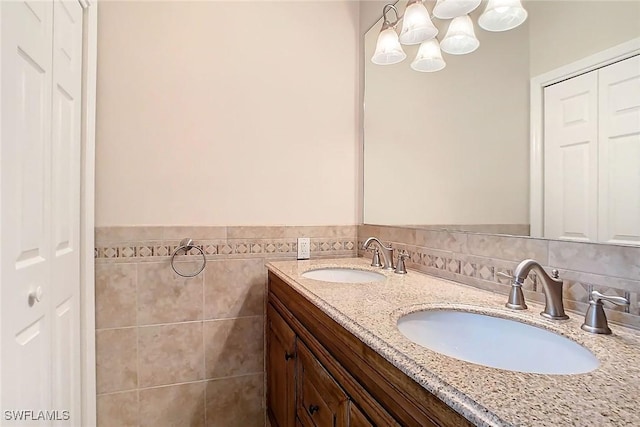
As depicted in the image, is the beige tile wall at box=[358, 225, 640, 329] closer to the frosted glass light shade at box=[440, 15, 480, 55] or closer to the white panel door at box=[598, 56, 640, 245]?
the white panel door at box=[598, 56, 640, 245]

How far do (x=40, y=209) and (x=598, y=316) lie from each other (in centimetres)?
152

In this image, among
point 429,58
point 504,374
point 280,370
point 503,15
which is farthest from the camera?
point 429,58

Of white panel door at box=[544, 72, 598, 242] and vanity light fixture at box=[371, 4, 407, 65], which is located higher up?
vanity light fixture at box=[371, 4, 407, 65]

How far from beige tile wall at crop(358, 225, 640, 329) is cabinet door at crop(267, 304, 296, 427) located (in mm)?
645

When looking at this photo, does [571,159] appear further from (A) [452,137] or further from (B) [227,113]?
(B) [227,113]

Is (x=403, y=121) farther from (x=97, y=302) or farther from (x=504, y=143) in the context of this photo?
(x=97, y=302)

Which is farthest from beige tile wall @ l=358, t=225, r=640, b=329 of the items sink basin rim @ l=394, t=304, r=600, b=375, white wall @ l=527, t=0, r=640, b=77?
white wall @ l=527, t=0, r=640, b=77

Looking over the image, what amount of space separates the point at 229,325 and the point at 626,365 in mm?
1537

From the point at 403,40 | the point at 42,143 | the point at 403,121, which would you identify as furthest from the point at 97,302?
the point at 403,40

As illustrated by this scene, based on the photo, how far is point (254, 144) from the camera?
1796mm

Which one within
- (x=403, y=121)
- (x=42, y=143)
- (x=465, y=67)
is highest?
(x=465, y=67)

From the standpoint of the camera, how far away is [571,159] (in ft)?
3.27

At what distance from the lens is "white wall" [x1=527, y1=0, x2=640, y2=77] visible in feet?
2.90

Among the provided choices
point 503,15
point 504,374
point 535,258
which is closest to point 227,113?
point 503,15
